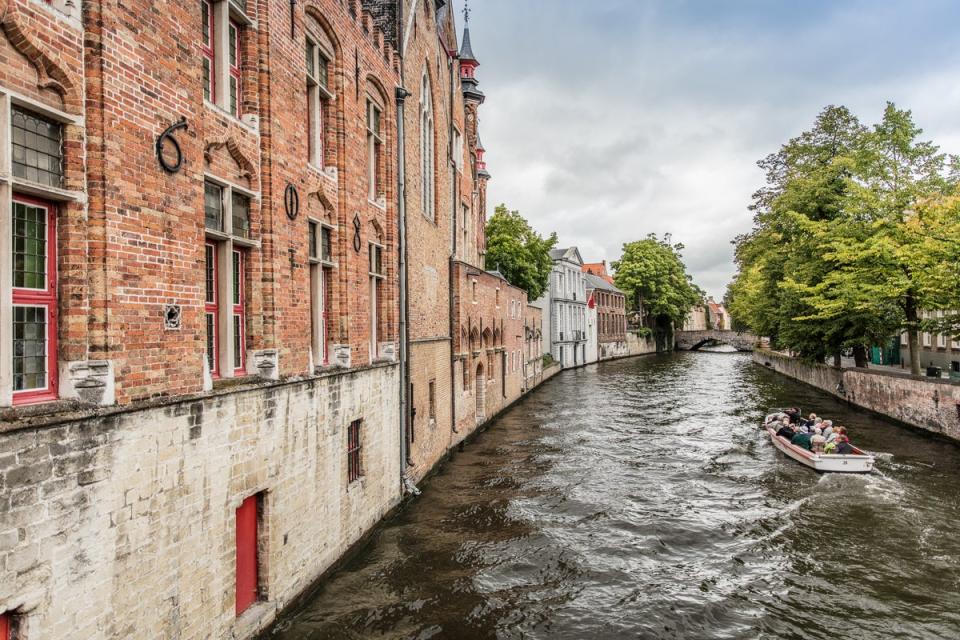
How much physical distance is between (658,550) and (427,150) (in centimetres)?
1207

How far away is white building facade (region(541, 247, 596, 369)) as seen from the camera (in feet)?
173

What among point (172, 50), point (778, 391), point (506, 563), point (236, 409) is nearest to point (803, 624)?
point (506, 563)

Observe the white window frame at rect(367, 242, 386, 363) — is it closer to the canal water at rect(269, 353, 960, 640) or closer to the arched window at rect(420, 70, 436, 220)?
the canal water at rect(269, 353, 960, 640)

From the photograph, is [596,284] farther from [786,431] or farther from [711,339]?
[786,431]

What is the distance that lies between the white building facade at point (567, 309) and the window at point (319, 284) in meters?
39.8

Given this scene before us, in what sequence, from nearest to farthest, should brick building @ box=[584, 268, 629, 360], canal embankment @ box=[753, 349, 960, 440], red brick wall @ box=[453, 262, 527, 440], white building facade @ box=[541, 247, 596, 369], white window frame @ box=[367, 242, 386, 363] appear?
white window frame @ box=[367, 242, 386, 363]
canal embankment @ box=[753, 349, 960, 440]
red brick wall @ box=[453, 262, 527, 440]
white building facade @ box=[541, 247, 596, 369]
brick building @ box=[584, 268, 629, 360]

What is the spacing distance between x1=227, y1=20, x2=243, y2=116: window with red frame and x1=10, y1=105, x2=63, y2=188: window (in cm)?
293

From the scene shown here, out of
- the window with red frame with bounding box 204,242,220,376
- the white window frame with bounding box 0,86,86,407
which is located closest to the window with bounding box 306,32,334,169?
the window with red frame with bounding box 204,242,220,376

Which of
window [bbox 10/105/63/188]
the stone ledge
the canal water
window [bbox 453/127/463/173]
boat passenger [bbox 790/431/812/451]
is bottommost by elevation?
the canal water

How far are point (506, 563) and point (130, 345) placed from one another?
7817 millimetres

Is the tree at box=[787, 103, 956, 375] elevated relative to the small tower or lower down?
lower down

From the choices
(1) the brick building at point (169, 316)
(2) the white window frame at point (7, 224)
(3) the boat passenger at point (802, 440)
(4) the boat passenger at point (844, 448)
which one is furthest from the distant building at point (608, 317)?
(2) the white window frame at point (7, 224)

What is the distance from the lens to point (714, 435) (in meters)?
23.1

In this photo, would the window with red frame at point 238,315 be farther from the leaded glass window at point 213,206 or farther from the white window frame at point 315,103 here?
the white window frame at point 315,103
